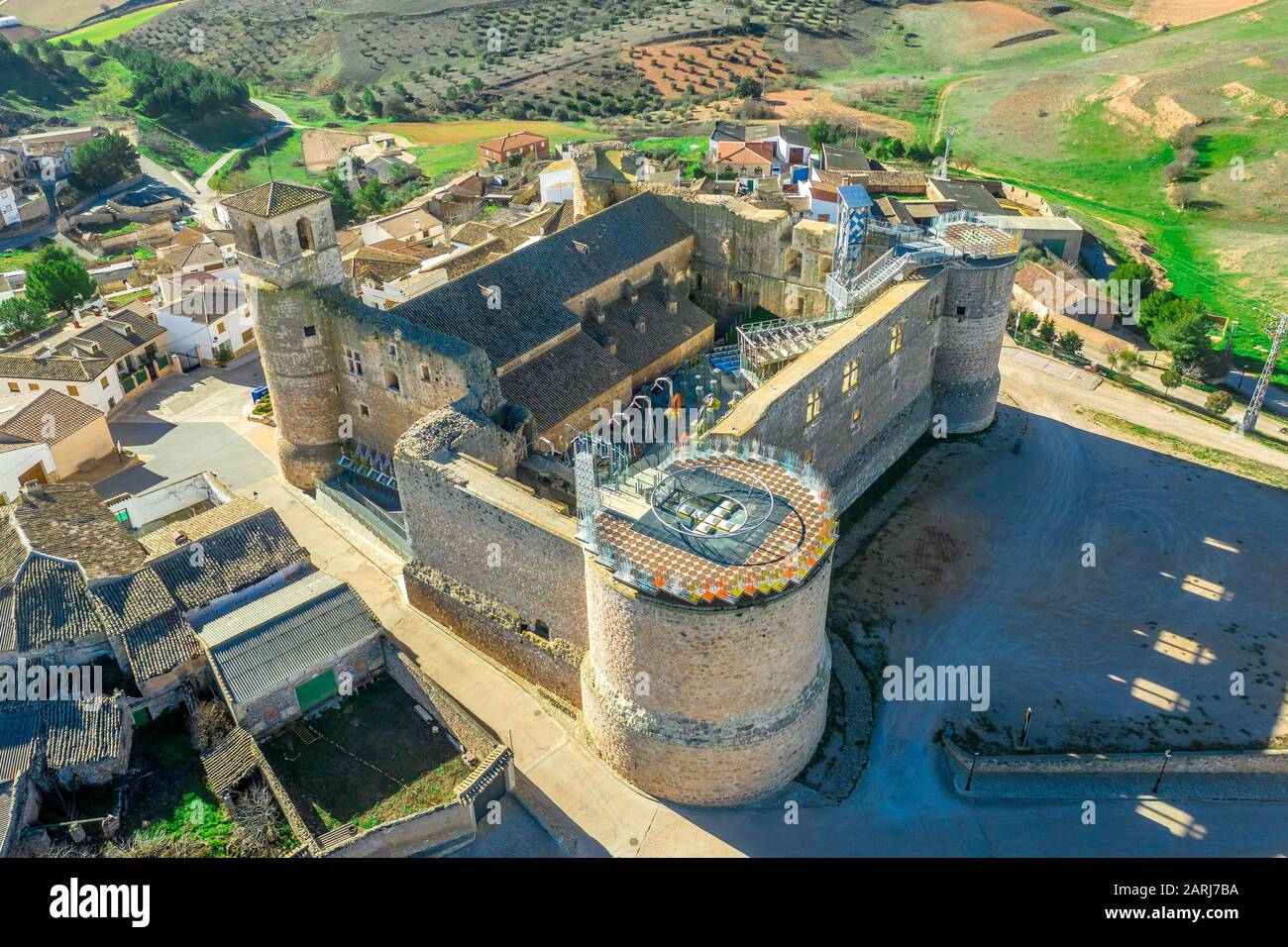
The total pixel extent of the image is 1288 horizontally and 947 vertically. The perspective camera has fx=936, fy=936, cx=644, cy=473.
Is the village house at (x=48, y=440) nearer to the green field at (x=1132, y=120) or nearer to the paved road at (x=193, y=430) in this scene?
the paved road at (x=193, y=430)

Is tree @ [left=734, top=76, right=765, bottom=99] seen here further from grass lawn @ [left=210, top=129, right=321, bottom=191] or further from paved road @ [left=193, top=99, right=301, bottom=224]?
paved road @ [left=193, top=99, right=301, bottom=224]

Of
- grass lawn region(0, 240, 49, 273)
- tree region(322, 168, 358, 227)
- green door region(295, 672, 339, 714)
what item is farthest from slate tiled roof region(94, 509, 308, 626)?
grass lawn region(0, 240, 49, 273)

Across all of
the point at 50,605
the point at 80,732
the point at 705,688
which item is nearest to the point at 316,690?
the point at 80,732

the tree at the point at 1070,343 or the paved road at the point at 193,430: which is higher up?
the tree at the point at 1070,343

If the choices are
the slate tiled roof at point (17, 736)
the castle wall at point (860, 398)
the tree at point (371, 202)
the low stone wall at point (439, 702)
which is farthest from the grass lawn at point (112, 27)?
the low stone wall at point (439, 702)

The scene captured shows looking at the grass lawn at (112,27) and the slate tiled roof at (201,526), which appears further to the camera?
the grass lawn at (112,27)
